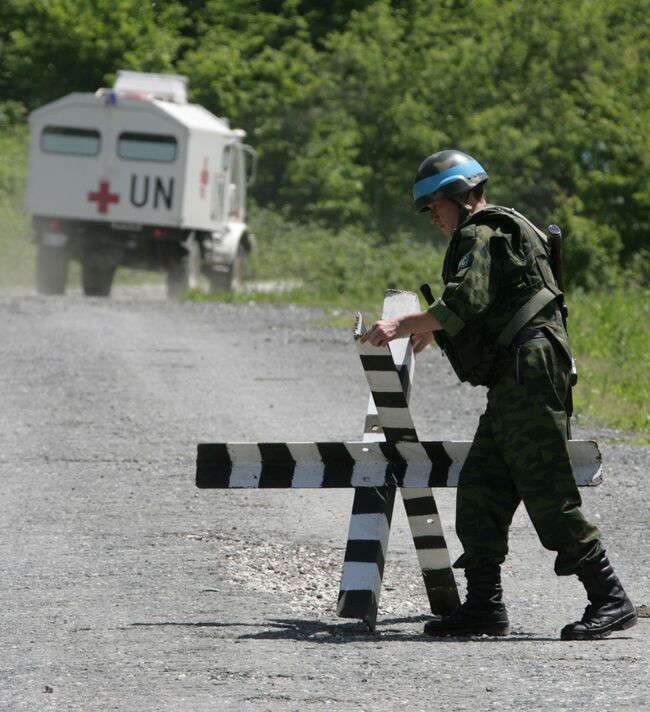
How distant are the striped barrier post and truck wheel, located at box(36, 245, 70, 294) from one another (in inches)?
775

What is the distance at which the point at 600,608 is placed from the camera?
5.46 metres

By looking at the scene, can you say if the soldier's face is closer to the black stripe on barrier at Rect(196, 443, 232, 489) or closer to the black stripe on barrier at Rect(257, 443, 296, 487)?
the black stripe on barrier at Rect(257, 443, 296, 487)

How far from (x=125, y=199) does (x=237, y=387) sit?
12.1 meters

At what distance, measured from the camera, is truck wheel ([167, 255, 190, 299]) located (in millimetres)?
24875

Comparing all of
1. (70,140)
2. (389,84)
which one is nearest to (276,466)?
(70,140)

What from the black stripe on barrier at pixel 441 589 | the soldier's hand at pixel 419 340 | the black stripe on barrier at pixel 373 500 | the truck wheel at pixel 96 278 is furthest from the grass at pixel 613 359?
the truck wheel at pixel 96 278

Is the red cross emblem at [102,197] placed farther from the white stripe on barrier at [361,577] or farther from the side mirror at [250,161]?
the white stripe on barrier at [361,577]

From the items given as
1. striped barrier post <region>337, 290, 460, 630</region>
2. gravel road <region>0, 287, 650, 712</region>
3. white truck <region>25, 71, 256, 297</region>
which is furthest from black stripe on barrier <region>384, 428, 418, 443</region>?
white truck <region>25, 71, 256, 297</region>

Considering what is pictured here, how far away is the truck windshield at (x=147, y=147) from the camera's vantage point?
24875 millimetres

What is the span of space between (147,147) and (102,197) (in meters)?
1.04

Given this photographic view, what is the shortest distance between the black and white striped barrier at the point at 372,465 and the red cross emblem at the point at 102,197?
19.4 meters

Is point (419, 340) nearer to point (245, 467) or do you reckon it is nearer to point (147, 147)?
point (245, 467)

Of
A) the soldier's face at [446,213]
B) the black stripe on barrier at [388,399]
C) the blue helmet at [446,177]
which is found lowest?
the black stripe on barrier at [388,399]

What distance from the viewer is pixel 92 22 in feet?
142
